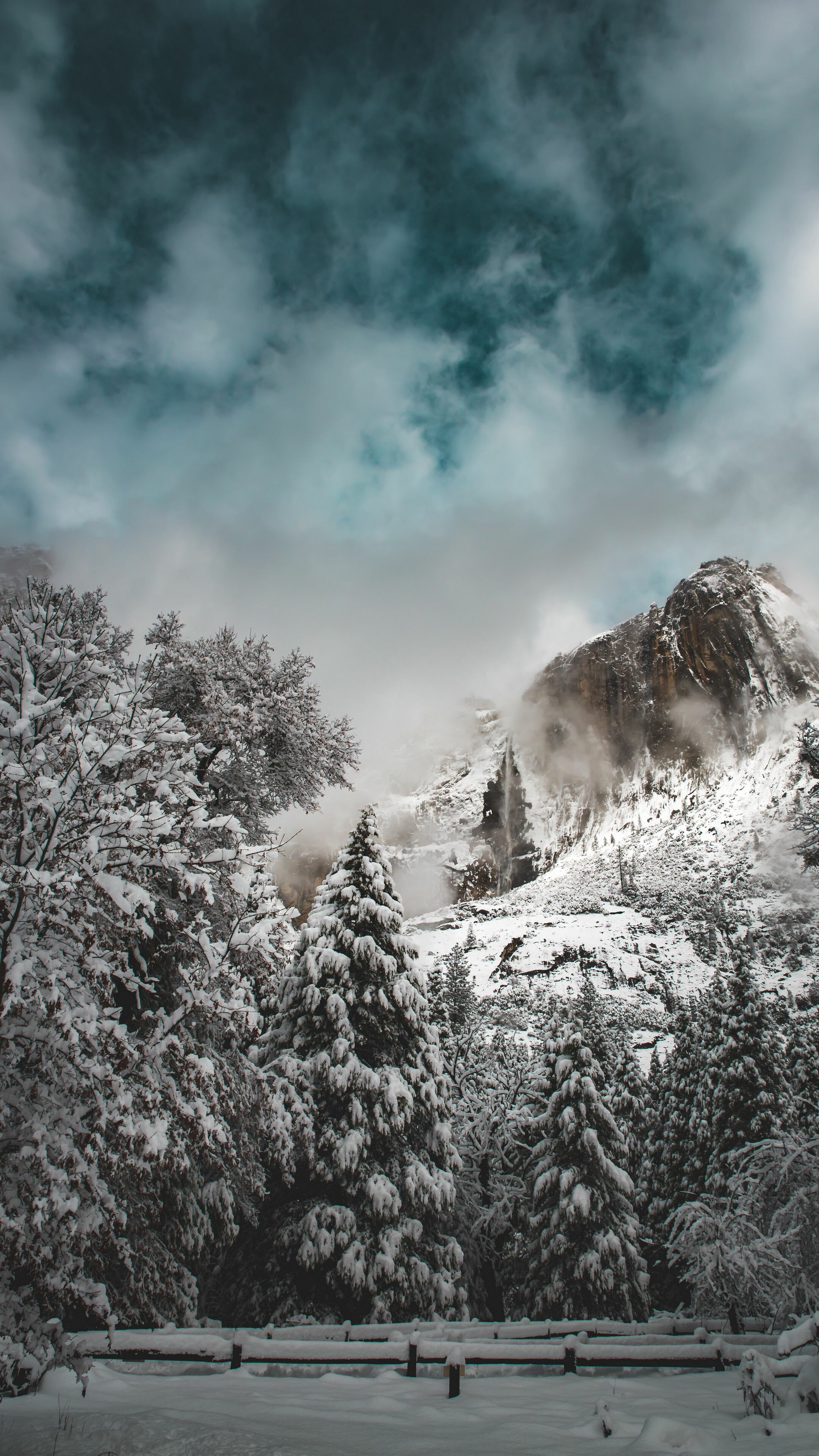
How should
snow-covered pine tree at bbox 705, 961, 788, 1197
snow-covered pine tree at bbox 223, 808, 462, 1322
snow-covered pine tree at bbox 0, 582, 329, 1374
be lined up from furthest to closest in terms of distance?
snow-covered pine tree at bbox 705, 961, 788, 1197
snow-covered pine tree at bbox 223, 808, 462, 1322
snow-covered pine tree at bbox 0, 582, 329, 1374

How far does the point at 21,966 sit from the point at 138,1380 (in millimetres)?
5184

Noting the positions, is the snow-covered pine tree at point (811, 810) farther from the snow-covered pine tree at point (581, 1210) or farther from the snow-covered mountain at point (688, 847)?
the snow-covered pine tree at point (581, 1210)

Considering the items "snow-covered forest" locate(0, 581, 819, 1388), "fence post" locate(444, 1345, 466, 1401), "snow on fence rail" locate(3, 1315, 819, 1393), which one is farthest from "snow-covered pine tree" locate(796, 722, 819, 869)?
"fence post" locate(444, 1345, 466, 1401)

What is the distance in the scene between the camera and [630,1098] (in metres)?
27.3

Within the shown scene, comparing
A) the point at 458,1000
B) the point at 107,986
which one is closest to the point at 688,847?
the point at 458,1000

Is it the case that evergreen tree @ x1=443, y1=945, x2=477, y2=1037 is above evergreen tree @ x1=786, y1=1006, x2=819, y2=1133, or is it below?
above

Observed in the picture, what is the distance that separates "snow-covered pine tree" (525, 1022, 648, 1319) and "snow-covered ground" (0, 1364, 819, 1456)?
35.2 ft

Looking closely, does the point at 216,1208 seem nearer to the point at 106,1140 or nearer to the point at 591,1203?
the point at 106,1140

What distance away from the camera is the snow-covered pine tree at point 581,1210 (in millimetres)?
15805

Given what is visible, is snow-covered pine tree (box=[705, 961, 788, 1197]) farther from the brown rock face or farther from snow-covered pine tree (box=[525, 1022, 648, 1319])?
the brown rock face

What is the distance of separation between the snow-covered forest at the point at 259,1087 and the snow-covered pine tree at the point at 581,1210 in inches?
3.2

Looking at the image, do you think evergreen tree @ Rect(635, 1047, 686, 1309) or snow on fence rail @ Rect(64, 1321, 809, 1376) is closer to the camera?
snow on fence rail @ Rect(64, 1321, 809, 1376)

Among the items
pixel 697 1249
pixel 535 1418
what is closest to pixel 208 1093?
pixel 535 1418

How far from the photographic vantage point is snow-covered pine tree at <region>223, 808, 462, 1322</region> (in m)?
10.3
